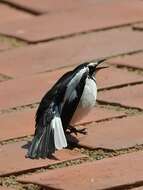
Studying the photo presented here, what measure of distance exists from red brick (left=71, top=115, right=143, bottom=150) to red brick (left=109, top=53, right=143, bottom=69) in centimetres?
70

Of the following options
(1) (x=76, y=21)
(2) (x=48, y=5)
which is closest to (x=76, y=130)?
(1) (x=76, y=21)

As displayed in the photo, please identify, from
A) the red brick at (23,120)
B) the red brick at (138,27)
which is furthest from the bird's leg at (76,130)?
the red brick at (138,27)

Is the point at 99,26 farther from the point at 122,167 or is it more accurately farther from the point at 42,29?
the point at 122,167

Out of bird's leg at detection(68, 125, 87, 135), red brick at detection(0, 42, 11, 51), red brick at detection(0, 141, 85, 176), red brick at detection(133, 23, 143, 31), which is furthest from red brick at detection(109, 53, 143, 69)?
red brick at detection(0, 141, 85, 176)

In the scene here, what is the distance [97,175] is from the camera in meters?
3.70

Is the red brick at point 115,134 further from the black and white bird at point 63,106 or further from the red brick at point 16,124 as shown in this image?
the red brick at point 16,124

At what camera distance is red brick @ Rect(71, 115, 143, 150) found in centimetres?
405

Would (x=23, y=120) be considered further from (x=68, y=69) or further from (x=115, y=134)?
(x=68, y=69)

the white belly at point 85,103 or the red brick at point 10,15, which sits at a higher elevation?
the red brick at point 10,15

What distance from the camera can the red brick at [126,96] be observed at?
452 centimetres

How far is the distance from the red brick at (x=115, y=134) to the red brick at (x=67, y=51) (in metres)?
0.90

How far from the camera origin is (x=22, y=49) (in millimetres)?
5426

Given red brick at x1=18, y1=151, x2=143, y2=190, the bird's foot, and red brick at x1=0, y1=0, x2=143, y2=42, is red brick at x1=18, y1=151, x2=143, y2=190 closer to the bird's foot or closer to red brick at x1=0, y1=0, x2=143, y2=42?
the bird's foot

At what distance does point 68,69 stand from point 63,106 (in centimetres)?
103
